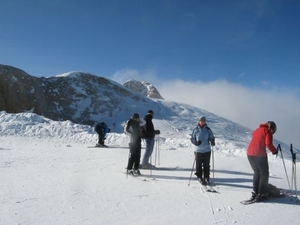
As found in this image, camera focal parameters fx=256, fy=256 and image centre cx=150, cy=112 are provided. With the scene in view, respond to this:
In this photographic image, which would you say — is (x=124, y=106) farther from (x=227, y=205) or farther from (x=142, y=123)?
(x=227, y=205)

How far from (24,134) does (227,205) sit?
17.6 m

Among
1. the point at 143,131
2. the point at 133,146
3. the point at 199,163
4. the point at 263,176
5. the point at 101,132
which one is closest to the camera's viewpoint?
the point at 263,176

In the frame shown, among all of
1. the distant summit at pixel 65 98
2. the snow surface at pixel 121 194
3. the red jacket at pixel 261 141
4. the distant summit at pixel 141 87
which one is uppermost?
the distant summit at pixel 141 87

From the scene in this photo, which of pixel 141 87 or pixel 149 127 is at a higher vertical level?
pixel 141 87

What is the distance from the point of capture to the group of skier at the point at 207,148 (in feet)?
19.2

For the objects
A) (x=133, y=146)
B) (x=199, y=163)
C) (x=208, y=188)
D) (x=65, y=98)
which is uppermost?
(x=65, y=98)

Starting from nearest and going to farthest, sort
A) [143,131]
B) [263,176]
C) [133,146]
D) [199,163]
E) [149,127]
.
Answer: [263,176] → [199,163] → [133,146] → [143,131] → [149,127]

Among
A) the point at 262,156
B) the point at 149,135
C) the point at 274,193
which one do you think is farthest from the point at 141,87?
the point at 262,156

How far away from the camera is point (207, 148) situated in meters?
7.14

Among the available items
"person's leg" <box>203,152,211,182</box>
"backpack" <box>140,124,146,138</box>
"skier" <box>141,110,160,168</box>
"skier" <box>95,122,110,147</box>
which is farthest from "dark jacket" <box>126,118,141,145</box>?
"skier" <box>95,122,110,147</box>

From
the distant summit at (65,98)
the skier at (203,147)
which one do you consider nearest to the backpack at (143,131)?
Result: the skier at (203,147)

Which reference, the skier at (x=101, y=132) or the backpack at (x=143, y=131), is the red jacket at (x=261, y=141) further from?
the skier at (x=101, y=132)

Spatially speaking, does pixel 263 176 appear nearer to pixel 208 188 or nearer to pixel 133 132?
pixel 208 188

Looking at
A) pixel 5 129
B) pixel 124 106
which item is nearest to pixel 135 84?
pixel 124 106
